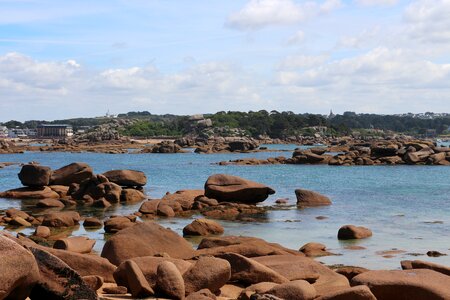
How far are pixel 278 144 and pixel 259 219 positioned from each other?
138 meters

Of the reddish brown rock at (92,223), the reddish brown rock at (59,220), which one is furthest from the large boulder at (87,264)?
the reddish brown rock at (92,223)

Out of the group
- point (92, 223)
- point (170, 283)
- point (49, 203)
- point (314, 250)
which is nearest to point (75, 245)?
point (170, 283)

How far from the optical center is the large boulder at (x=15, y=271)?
9.98 metres

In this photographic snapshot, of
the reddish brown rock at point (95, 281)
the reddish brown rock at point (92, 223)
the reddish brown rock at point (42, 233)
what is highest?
the reddish brown rock at point (95, 281)

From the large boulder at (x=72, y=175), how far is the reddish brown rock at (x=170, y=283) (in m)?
31.9

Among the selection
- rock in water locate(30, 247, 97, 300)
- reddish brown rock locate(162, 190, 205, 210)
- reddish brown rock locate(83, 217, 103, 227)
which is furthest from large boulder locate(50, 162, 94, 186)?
rock in water locate(30, 247, 97, 300)

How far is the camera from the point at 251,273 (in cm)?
1461

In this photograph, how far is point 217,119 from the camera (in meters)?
189

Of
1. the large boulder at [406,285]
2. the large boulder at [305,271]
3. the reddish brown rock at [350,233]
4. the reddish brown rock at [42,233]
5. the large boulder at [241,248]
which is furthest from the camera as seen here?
the reddish brown rock at [350,233]

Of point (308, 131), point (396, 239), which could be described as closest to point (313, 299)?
point (396, 239)

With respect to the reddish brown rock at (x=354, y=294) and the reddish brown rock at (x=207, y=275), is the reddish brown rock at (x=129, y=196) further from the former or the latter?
the reddish brown rock at (x=354, y=294)

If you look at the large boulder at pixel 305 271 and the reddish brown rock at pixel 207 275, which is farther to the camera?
the large boulder at pixel 305 271

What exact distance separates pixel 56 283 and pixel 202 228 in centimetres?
1581

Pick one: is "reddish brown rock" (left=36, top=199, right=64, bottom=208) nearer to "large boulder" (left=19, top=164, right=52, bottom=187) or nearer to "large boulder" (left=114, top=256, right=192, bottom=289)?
"large boulder" (left=19, top=164, right=52, bottom=187)
